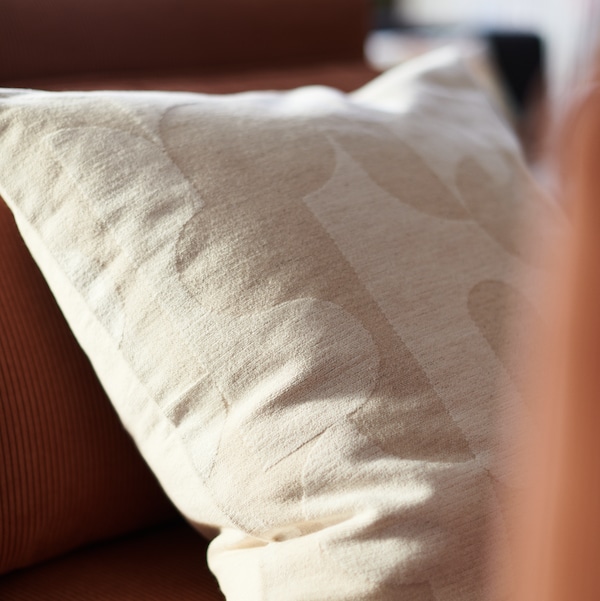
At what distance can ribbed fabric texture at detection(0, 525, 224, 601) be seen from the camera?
1.75ft

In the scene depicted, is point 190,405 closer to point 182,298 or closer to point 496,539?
point 182,298

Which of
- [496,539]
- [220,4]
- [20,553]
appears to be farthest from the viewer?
[220,4]

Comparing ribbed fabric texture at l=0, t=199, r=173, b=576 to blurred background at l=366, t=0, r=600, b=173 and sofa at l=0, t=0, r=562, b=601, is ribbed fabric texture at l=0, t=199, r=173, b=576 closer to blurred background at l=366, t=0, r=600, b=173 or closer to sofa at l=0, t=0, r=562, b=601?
sofa at l=0, t=0, r=562, b=601

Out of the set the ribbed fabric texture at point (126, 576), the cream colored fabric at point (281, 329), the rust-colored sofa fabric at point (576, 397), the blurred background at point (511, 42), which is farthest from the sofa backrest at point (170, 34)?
the rust-colored sofa fabric at point (576, 397)

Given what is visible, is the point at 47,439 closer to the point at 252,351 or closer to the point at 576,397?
the point at 252,351

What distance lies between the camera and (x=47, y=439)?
1.72 ft

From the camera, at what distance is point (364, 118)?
0.61 meters

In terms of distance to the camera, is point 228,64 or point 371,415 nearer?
point 371,415

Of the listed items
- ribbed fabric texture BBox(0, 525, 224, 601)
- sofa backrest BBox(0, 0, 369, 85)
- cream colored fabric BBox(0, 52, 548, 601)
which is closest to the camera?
cream colored fabric BBox(0, 52, 548, 601)

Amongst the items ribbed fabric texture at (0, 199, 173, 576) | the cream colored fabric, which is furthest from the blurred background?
ribbed fabric texture at (0, 199, 173, 576)

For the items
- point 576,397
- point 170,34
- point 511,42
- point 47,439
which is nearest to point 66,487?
point 47,439

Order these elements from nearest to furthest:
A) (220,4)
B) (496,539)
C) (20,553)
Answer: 1. (496,539)
2. (20,553)
3. (220,4)

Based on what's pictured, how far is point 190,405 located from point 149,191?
5.5 inches

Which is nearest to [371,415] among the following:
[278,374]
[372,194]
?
[278,374]
